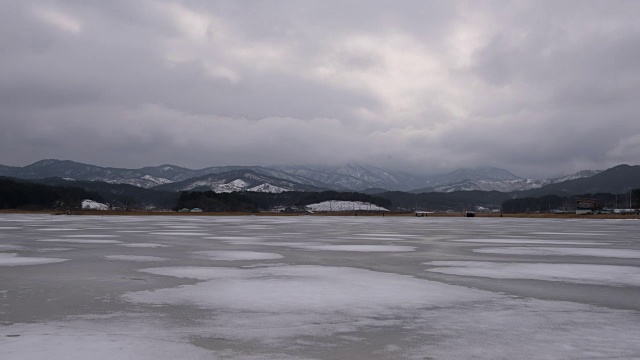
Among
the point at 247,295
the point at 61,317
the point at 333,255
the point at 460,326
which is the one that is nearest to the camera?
the point at 460,326

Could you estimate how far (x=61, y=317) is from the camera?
8.54 meters

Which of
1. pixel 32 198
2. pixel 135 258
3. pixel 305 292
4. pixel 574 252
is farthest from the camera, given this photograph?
pixel 32 198

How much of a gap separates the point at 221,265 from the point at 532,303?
31.9 ft

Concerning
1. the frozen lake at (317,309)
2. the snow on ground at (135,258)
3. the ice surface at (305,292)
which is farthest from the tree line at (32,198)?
the ice surface at (305,292)

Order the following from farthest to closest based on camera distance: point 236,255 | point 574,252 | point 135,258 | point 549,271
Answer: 1. point 574,252
2. point 236,255
3. point 135,258
4. point 549,271

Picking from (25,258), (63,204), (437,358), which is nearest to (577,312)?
(437,358)

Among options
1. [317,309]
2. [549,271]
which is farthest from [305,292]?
[549,271]

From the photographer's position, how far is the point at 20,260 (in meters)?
17.5

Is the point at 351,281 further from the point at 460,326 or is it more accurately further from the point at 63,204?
the point at 63,204

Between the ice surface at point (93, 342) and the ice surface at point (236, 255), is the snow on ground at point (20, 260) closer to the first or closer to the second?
the ice surface at point (236, 255)

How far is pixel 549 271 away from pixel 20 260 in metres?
17.3

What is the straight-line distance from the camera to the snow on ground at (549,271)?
13445mm

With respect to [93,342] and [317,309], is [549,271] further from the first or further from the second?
[93,342]

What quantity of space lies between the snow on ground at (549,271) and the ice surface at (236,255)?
20.4 ft
